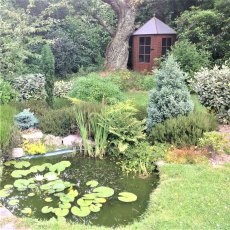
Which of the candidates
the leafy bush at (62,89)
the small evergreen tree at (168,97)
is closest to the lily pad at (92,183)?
the small evergreen tree at (168,97)

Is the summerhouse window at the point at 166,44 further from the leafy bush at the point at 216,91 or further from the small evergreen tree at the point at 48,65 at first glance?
the small evergreen tree at the point at 48,65

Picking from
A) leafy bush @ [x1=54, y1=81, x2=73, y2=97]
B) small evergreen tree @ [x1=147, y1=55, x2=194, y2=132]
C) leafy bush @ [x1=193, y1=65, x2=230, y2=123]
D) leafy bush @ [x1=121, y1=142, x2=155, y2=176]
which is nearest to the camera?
leafy bush @ [x1=121, y1=142, x2=155, y2=176]

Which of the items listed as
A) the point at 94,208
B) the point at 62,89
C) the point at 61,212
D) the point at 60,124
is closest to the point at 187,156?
the point at 94,208

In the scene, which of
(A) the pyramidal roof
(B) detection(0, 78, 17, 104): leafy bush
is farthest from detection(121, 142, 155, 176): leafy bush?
(A) the pyramidal roof

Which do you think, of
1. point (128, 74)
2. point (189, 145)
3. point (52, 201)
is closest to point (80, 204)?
point (52, 201)

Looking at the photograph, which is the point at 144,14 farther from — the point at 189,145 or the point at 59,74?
the point at 189,145

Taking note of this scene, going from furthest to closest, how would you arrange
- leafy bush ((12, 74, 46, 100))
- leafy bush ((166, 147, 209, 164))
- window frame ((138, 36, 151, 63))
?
1. window frame ((138, 36, 151, 63))
2. leafy bush ((12, 74, 46, 100))
3. leafy bush ((166, 147, 209, 164))

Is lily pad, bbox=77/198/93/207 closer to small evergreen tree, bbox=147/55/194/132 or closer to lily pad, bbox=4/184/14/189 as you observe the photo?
lily pad, bbox=4/184/14/189

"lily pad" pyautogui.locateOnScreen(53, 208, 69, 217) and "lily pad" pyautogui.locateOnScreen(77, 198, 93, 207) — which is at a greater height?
"lily pad" pyautogui.locateOnScreen(77, 198, 93, 207)

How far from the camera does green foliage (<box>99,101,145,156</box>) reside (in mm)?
6480

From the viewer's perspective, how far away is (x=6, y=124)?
259 inches

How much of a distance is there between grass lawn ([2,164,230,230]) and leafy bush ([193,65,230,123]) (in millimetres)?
2309

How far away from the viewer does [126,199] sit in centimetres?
483

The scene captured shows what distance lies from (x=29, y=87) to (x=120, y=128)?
4.64 m
